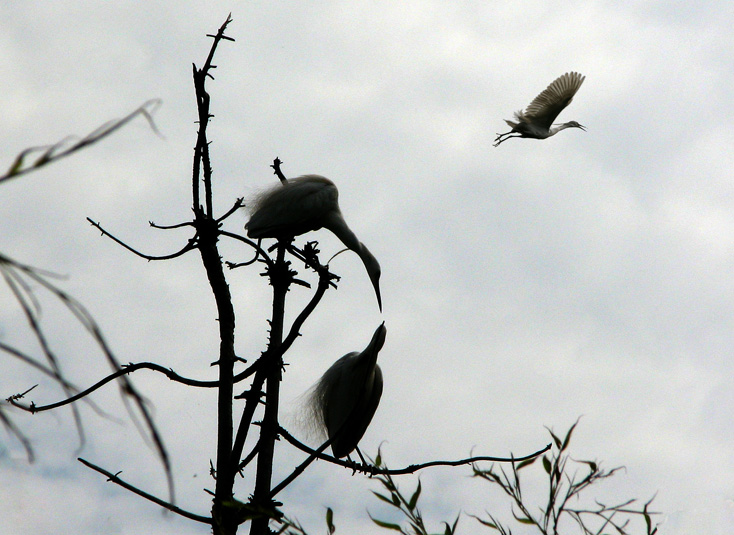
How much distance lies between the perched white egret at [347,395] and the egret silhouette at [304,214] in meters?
0.66

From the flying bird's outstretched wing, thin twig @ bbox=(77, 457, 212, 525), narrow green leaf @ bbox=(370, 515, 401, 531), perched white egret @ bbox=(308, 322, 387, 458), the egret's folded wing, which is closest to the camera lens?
narrow green leaf @ bbox=(370, 515, 401, 531)


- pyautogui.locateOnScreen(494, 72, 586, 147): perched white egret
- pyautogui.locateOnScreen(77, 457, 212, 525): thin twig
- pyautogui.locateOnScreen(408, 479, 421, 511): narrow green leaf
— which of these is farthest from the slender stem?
pyautogui.locateOnScreen(494, 72, 586, 147): perched white egret

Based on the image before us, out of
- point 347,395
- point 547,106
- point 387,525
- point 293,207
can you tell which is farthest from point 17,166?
point 547,106

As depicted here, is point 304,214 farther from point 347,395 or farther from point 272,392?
point 272,392

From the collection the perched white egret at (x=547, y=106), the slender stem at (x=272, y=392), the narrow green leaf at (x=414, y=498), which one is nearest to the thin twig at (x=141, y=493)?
the slender stem at (x=272, y=392)

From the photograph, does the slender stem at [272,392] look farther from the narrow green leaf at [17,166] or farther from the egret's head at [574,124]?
the egret's head at [574,124]

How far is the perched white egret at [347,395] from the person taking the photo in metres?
4.15

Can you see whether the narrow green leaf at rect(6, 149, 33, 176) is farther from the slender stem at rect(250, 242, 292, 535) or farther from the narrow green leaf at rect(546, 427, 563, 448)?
the slender stem at rect(250, 242, 292, 535)

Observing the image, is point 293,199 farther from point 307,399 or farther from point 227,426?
point 227,426

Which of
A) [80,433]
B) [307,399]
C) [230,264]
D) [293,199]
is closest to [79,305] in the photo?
[80,433]

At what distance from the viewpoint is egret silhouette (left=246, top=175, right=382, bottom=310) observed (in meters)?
4.68

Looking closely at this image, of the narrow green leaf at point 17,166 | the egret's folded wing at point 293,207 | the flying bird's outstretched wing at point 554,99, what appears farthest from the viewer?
the flying bird's outstretched wing at point 554,99

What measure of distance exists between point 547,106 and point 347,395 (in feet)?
16.0

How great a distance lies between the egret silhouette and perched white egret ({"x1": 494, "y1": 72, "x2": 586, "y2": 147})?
137 inches
